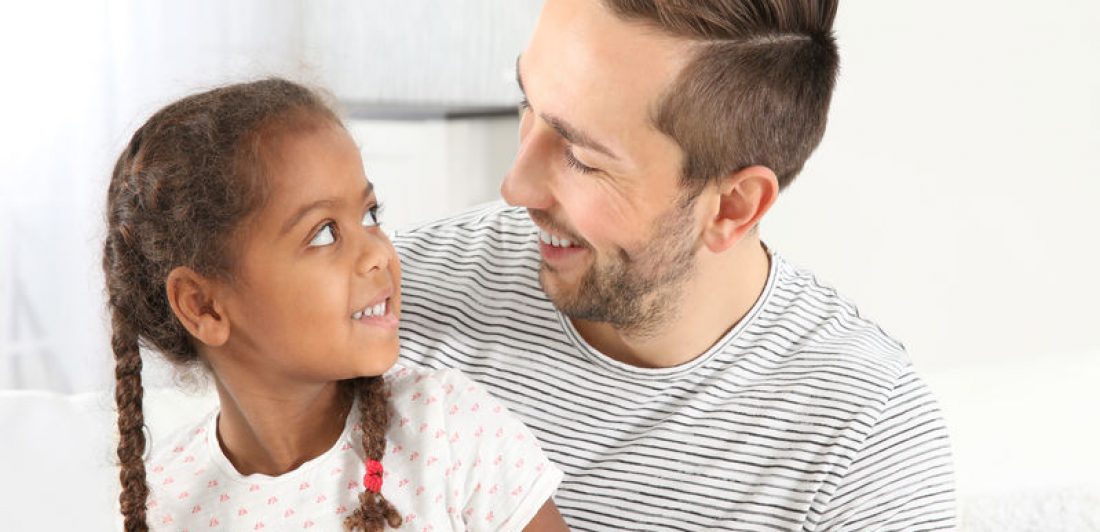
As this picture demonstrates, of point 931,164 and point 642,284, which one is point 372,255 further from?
Answer: point 931,164

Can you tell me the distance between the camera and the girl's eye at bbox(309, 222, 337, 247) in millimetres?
1254

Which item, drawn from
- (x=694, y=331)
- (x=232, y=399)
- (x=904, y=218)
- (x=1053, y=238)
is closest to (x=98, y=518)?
(x=232, y=399)

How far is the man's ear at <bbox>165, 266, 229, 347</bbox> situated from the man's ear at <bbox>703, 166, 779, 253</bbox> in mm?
590

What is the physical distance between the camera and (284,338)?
1.27m

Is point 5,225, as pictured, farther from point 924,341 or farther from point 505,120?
point 924,341

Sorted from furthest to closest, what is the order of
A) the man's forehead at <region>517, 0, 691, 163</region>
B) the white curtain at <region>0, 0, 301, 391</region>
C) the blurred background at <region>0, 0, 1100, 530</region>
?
the blurred background at <region>0, 0, 1100, 530</region> < the white curtain at <region>0, 0, 301, 391</region> < the man's forehead at <region>517, 0, 691, 163</region>

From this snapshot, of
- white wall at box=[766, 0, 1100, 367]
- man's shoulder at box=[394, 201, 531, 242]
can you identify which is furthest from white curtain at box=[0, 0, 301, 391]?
white wall at box=[766, 0, 1100, 367]

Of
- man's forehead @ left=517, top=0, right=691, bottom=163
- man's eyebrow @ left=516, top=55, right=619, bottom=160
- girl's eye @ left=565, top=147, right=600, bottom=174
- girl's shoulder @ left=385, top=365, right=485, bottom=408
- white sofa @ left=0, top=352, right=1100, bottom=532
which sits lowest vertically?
white sofa @ left=0, top=352, right=1100, bottom=532

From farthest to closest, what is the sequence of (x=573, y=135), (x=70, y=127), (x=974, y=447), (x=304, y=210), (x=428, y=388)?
(x=974, y=447) → (x=70, y=127) → (x=573, y=135) → (x=428, y=388) → (x=304, y=210)

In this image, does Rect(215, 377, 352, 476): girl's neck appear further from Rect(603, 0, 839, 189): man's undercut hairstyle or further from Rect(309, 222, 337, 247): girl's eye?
Rect(603, 0, 839, 189): man's undercut hairstyle

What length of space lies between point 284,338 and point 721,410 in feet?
1.76

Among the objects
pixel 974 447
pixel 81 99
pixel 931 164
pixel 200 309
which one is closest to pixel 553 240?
pixel 200 309

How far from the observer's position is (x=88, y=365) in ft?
8.21

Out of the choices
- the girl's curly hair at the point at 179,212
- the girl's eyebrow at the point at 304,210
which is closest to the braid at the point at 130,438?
the girl's curly hair at the point at 179,212
